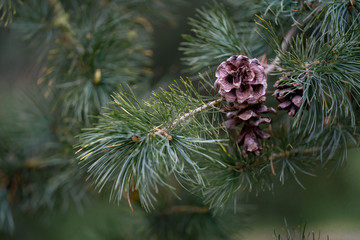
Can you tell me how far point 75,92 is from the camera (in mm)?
812

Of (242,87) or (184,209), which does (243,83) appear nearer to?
(242,87)

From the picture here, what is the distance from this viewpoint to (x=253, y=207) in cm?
102

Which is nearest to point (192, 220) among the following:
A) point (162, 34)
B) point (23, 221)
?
point (23, 221)

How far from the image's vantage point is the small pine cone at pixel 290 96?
1.51 ft

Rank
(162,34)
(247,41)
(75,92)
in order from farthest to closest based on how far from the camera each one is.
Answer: (162,34) → (75,92) → (247,41)

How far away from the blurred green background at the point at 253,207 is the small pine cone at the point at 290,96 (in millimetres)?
247

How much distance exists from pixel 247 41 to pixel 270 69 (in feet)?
0.53

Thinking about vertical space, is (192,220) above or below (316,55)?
below

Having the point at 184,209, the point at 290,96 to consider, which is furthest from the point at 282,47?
the point at 184,209

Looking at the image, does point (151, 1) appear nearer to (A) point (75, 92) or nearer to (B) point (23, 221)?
(A) point (75, 92)

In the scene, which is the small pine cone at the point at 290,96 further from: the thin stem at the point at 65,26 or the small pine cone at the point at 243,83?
the thin stem at the point at 65,26

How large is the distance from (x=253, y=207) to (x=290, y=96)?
2.05 ft

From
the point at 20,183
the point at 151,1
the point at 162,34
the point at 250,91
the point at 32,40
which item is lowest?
the point at 20,183

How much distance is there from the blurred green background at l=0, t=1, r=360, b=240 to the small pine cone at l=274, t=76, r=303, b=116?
0.25 metres
